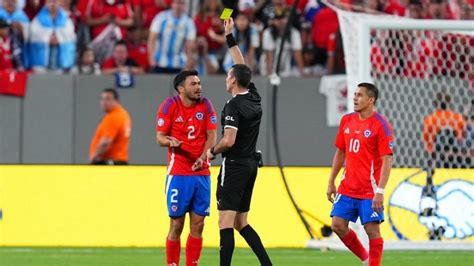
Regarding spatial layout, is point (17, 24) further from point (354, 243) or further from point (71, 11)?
point (354, 243)

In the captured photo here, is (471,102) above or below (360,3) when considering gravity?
below

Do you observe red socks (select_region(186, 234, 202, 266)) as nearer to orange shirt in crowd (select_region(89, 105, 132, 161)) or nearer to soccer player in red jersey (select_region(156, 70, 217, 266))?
soccer player in red jersey (select_region(156, 70, 217, 266))

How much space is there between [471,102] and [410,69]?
1233 millimetres

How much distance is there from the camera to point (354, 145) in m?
12.2

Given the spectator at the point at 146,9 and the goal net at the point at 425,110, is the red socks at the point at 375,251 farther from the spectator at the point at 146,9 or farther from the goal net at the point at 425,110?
the spectator at the point at 146,9

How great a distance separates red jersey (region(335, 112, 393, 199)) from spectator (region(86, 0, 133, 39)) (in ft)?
30.8

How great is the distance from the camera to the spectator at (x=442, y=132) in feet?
54.9

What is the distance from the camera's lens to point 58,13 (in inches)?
802

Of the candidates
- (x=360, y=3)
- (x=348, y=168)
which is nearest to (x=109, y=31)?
(x=360, y=3)

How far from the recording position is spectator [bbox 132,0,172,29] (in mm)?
21203

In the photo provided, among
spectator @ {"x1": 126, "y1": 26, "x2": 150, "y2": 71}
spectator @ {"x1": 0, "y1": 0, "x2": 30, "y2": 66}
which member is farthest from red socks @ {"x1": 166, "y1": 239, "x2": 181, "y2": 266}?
spectator @ {"x1": 126, "y1": 26, "x2": 150, "y2": 71}

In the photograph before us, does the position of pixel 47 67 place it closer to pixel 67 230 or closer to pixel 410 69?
pixel 67 230

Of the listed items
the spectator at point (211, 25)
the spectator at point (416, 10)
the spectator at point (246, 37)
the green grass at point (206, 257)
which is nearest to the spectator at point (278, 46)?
the spectator at point (246, 37)

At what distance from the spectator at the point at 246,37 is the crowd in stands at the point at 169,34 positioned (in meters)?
0.02
